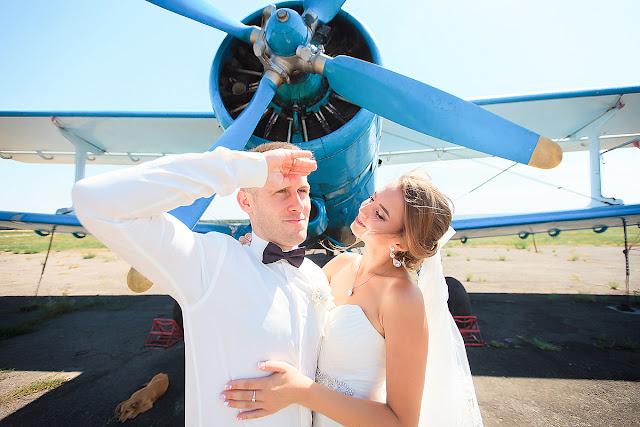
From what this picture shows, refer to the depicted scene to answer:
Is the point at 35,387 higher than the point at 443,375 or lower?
lower

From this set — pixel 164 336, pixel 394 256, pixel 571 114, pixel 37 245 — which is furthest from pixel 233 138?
pixel 37 245

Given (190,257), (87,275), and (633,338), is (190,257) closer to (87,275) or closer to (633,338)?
(633,338)

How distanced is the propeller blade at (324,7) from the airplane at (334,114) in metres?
0.01

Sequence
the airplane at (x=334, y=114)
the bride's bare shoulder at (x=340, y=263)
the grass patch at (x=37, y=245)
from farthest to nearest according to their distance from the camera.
Result: the grass patch at (x=37, y=245) < the airplane at (x=334, y=114) < the bride's bare shoulder at (x=340, y=263)

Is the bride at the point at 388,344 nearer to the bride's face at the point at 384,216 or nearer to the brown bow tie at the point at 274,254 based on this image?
the bride's face at the point at 384,216

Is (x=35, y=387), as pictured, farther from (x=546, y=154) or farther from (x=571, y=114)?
(x=571, y=114)

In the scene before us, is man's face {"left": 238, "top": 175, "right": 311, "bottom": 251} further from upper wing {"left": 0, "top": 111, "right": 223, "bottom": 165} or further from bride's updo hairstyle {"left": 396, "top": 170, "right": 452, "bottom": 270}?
upper wing {"left": 0, "top": 111, "right": 223, "bottom": 165}

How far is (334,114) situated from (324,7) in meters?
1.08

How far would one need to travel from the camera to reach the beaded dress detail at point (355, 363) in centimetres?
126

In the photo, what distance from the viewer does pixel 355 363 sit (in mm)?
1279

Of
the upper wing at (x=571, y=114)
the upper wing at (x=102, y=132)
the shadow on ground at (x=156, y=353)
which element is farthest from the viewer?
the upper wing at (x=102, y=132)

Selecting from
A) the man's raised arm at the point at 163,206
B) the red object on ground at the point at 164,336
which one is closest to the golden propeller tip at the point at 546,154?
the man's raised arm at the point at 163,206

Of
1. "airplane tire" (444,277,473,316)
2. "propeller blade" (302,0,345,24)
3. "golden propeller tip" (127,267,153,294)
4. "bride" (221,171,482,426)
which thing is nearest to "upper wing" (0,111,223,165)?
"propeller blade" (302,0,345,24)

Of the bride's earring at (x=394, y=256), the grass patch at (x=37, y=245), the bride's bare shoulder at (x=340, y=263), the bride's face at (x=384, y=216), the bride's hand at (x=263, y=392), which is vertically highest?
the bride's face at (x=384, y=216)
